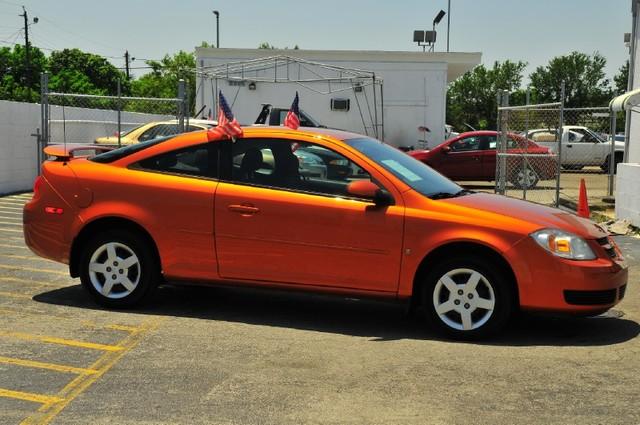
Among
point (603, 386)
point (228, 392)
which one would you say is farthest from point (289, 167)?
point (603, 386)

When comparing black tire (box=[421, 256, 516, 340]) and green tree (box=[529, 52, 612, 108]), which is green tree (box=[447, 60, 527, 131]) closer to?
green tree (box=[529, 52, 612, 108])

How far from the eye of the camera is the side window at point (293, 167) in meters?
6.34

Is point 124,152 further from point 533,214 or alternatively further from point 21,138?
point 21,138

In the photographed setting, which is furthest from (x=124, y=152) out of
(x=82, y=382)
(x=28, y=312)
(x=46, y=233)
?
(x=82, y=382)

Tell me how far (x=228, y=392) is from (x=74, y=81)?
73.8 meters

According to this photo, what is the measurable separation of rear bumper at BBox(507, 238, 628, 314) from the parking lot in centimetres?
31

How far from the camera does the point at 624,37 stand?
22000mm

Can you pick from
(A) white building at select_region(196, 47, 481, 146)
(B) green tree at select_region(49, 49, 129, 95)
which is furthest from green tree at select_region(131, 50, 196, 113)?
(A) white building at select_region(196, 47, 481, 146)

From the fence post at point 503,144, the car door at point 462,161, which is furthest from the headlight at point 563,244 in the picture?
the car door at point 462,161

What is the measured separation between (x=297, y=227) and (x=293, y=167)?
1.72 feet

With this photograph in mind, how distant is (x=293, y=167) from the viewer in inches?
255

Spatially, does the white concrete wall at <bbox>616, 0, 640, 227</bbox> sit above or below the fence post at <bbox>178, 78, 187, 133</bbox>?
below

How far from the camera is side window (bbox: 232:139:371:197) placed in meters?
6.34

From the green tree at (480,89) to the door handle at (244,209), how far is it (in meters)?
62.2
